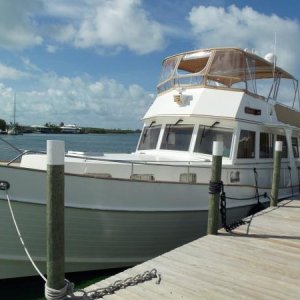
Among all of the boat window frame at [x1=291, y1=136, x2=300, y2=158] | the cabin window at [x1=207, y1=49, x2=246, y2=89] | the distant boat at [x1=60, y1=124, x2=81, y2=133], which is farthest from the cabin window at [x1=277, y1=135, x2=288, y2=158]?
the distant boat at [x1=60, y1=124, x2=81, y2=133]

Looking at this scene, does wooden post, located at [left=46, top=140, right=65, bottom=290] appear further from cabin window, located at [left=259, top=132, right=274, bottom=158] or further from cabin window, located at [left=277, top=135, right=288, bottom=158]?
cabin window, located at [left=277, top=135, right=288, bottom=158]

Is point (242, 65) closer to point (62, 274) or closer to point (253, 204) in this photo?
point (253, 204)

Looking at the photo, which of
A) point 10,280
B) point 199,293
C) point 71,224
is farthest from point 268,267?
point 10,280

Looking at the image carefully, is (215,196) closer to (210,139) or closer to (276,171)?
(210,139)

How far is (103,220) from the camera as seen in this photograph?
657cm

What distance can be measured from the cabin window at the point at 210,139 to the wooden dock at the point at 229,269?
2320 mm

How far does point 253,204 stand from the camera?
28.6 feet

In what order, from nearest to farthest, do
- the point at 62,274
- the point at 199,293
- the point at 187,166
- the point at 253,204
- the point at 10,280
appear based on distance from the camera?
the point at 62,274 → the point at 199,293 → the point at 10,280 → the point at 187,166 → the point at 253,204

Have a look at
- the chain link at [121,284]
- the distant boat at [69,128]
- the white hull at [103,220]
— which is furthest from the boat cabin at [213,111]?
the distant boat at [69,128]

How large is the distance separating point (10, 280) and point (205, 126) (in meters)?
4.74

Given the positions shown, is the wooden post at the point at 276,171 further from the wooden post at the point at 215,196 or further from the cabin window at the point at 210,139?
the wooden post at the point at 215,196

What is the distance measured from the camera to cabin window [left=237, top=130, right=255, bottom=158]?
8789 mm

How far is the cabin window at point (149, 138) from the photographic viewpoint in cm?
958

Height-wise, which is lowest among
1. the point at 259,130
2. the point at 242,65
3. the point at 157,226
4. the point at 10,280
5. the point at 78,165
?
A: the point at 10,280
